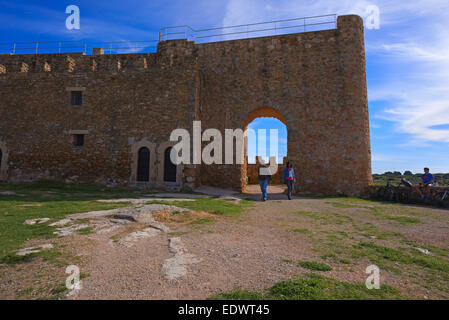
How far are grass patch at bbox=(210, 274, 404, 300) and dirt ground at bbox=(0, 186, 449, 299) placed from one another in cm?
17

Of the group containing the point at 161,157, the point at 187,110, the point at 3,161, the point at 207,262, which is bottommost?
the point at 207,262

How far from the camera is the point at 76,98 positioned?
15109 mm

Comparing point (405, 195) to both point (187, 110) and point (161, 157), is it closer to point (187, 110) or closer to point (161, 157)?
point (187, 110)

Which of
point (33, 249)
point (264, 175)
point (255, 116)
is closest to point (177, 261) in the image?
point (33, 249)

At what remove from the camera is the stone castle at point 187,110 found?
13992 mm

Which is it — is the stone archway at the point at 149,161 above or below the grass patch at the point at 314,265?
above

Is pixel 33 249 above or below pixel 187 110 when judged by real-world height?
below

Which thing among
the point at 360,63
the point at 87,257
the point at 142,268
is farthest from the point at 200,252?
the point at 360,63

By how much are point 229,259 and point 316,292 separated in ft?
4.93

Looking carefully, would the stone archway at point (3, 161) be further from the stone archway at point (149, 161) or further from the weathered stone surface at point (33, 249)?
the weathered stone surface at point (33, 249)

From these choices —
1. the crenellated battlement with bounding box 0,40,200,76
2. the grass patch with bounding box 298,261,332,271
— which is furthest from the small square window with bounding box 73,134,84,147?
the grass patch with bounding box 298,261,332,271

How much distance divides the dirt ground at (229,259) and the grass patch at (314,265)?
10 cm

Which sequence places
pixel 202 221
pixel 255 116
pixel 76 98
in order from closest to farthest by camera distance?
pixel 202 221 → pixel 76 98 → pixel 255 116

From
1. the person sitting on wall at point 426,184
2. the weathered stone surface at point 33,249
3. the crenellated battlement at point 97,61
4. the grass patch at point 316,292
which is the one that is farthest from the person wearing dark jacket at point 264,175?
the crenellated battlement at point 97,61
